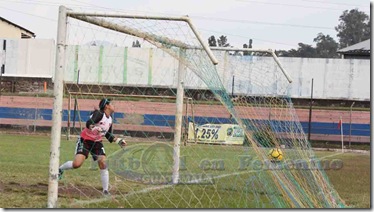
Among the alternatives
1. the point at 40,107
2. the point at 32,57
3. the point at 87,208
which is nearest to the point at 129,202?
the point at 87,208

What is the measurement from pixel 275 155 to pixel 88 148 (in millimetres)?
3358

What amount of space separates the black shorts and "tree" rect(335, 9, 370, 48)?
100355mm

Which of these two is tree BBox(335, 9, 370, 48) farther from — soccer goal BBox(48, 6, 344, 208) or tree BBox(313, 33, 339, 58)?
soccer goal BBox(48, 6, 344, 208)

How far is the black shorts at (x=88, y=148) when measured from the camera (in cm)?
1156

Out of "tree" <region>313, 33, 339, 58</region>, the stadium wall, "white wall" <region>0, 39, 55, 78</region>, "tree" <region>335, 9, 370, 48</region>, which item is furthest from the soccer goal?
"tree" <region>335, 9, 370, 48</region>

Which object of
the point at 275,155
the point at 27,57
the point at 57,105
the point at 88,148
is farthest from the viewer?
the point at 27,57

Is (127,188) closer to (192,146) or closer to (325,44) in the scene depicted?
(192,146)

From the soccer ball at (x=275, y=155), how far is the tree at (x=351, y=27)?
323ft

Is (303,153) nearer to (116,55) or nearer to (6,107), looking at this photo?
(116,55)

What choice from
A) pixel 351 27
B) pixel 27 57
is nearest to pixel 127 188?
pixel 27 57

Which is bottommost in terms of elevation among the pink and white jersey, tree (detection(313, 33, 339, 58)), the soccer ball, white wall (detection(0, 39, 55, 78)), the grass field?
the grass field

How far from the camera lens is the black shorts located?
1156 centimetres

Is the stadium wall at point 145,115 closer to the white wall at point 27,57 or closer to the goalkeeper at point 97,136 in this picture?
the white wall at point 27,57

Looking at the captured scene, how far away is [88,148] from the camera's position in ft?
38.2
